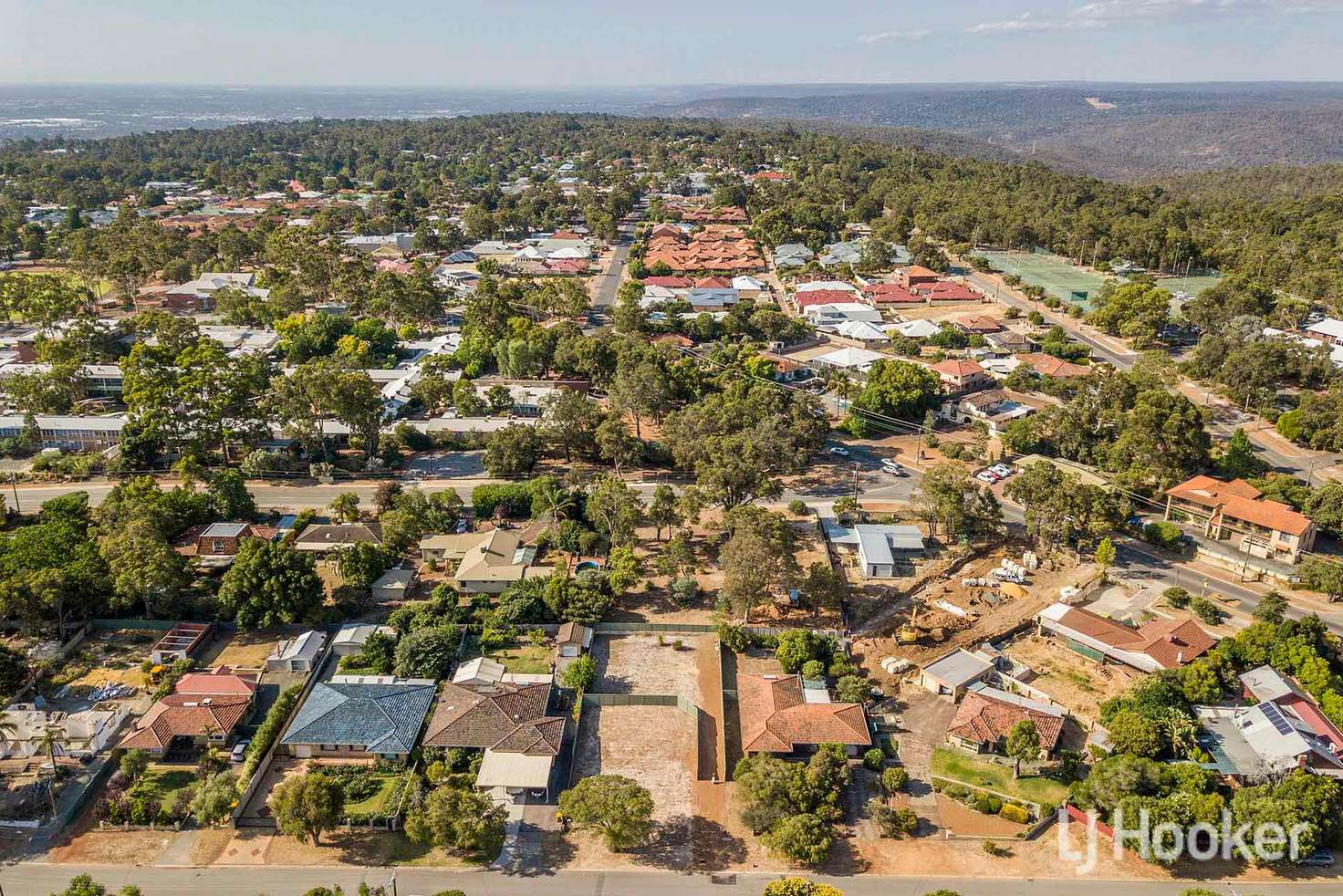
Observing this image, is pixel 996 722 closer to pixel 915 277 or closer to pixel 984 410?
pixel 984 410

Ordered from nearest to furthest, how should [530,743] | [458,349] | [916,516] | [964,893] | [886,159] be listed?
[964,893] → [530,743] → [916,516] → [458,349] → [886,159]

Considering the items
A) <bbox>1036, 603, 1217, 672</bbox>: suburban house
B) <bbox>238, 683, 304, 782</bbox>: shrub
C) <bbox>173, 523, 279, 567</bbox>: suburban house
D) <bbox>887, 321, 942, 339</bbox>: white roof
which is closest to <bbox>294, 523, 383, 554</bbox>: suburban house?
<bbox>173, 523, 279, 567</bbox>: suburban house

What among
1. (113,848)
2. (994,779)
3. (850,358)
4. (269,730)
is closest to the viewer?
(113,848)

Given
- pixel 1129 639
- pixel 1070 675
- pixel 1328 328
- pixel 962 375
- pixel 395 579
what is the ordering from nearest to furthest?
pixel 1070 675 < pixel 1129 639 < pixel 395 579 < pixel 962 375 < pixel 1328 328

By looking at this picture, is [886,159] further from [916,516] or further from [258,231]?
[916,516]

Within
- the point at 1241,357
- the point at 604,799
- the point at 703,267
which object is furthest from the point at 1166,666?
the point at 703,267

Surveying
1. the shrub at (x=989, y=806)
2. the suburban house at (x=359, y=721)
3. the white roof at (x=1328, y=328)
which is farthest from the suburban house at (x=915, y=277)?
the suburban house at (x=359, y=721)

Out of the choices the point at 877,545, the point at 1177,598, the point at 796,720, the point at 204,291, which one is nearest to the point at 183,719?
the point at 796,720

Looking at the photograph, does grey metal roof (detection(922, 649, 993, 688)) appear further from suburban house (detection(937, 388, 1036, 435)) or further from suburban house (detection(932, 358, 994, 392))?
suburban house (detection(932, 358, 994, 392))
